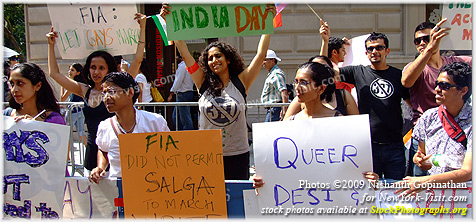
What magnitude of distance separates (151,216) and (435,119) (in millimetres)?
1998

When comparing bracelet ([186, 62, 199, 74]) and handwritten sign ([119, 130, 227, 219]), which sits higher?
bracelet ([186, 62, 199, 74])

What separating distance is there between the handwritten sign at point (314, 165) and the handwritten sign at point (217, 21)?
131 cm

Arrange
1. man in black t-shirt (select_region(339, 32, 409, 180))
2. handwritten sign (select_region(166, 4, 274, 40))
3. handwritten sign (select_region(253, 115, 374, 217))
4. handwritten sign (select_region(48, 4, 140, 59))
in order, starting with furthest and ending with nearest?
handwritten sign (select_region(48, 4, 140, 59))
handwritten sign (select_region(166, 4, 274, 40))
man in black t-shirt (select_region(339, 32, 409, 180))
handwritten sign (select_region(253, 115, 374, 217))

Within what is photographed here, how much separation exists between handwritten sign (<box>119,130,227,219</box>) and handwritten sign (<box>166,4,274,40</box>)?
1146 millimetres

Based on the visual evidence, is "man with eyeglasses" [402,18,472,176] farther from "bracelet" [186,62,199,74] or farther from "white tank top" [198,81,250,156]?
"bracelet" [186,62,199,74]

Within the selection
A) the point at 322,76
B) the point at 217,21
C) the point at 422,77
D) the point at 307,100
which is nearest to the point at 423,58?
the point at 422,77

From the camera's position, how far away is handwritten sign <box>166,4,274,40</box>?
3.79 m

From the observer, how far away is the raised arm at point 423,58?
334 centimetres

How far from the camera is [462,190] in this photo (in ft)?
8.91

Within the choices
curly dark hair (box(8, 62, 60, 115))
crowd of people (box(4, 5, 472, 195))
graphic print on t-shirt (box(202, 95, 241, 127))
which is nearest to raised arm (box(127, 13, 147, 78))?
crowd of people (box(4, 5, 472, 195))

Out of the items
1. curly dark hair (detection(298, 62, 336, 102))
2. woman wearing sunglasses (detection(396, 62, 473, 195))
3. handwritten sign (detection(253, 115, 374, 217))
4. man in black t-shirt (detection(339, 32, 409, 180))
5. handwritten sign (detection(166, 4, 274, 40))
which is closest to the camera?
handwritten sign (detection(253, 115, 374, 217))

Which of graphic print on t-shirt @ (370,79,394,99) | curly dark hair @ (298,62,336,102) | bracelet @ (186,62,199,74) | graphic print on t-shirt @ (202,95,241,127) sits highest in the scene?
bracelet @ (186,62,199,74)

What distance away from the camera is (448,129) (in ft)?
9.44

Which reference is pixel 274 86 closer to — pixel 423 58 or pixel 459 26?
pixel 459 26
